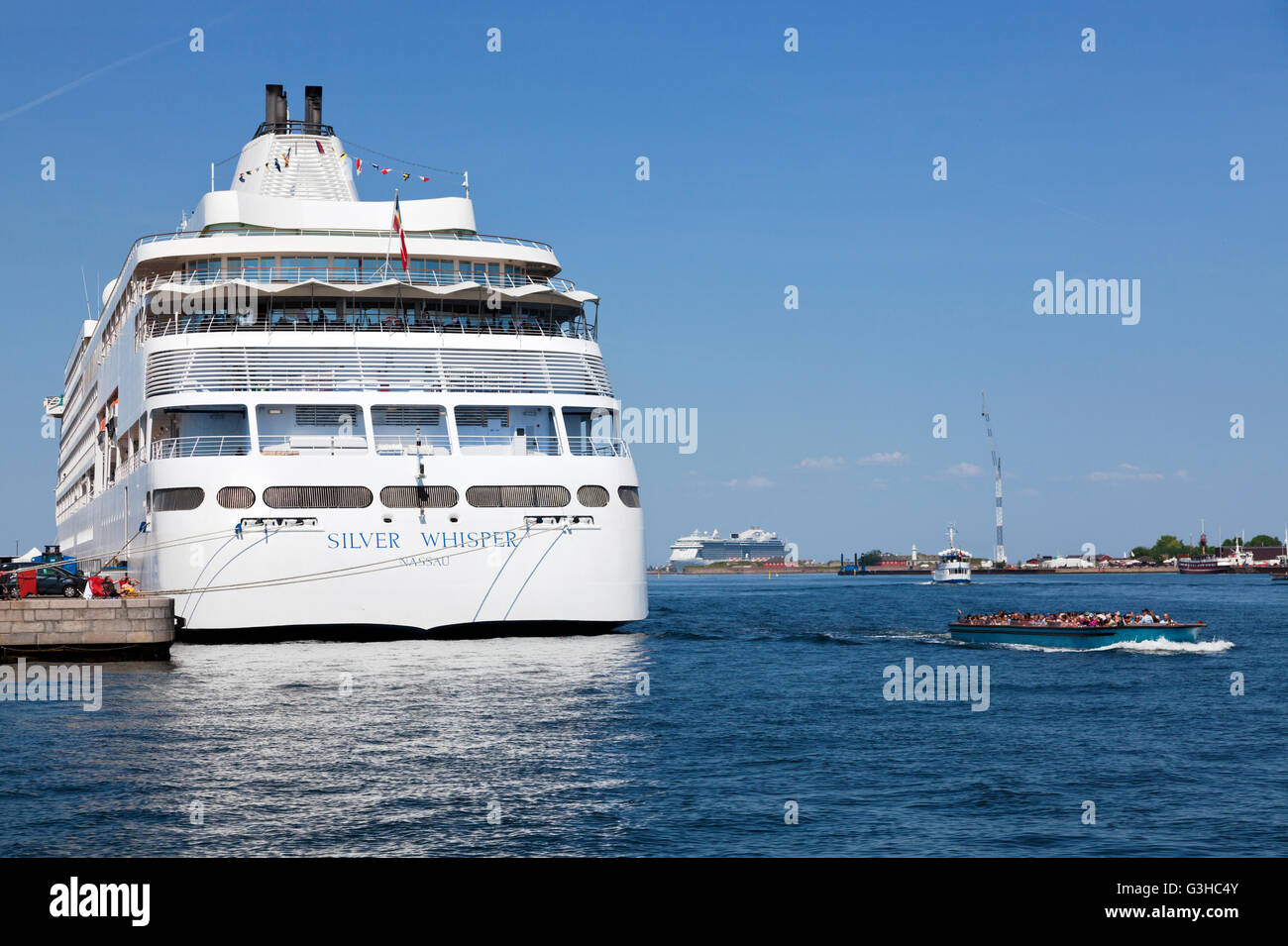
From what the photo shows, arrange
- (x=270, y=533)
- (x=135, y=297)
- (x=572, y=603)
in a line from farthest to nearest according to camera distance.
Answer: (x=135, y=297)
(x=572, y=603)
(x=270, y=533)

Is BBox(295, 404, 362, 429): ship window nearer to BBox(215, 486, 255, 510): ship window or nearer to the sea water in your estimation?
BBox(215, 486, 255, 510): ship window

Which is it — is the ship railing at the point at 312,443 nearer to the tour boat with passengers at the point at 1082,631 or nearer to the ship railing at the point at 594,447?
the ship railing at the point at 594,447

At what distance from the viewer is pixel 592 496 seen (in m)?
39.4

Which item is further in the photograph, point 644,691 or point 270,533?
point 270,533

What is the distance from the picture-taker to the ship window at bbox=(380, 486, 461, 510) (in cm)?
3731

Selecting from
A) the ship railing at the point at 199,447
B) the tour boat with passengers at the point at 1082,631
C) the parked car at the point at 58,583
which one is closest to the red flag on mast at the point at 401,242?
the ship railing at the point at 199,447

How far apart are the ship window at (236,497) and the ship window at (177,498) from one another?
1.94ft

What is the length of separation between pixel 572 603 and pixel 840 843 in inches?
919

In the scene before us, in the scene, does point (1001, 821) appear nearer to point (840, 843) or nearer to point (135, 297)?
point (840, 843)

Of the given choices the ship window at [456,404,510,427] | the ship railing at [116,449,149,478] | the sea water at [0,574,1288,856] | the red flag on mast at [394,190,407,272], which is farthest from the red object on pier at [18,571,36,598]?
the red flag on mast at [394,190,407,272]

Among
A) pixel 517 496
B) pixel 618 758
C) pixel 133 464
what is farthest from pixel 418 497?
pixel 618 758

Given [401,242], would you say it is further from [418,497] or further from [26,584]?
[26,584]
